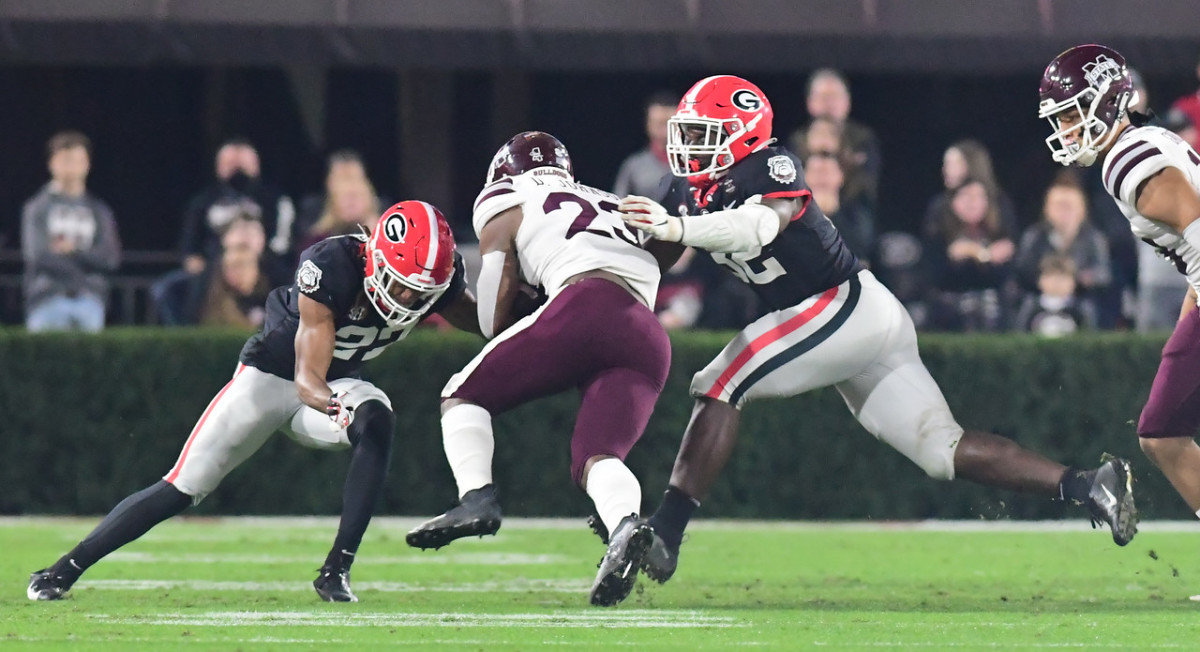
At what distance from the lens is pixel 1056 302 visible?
473 inches

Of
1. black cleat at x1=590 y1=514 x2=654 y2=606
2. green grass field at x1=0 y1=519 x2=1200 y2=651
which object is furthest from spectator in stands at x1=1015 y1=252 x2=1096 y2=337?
black cleat at x1=590 y1=514 x2=654 y2=606

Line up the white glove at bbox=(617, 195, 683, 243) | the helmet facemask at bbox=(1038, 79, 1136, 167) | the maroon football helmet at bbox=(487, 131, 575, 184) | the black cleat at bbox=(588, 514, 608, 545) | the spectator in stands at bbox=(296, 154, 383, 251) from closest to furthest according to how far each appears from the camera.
Result: the white glove at bbox=(617, 195, 683, 243), the black cleat at bbox=(588, 514, 608, 545), the helmet facemask at bbox=(1038, 79, 1136, 167), the maroon football helmet at bbox=(487, 131, 575, 184), the spectator in stands at bbox=(296, 154, 383, 251)

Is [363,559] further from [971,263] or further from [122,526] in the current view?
[971,263]

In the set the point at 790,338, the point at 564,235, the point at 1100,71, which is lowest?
the point at 790,338

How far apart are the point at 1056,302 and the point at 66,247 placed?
232 inches

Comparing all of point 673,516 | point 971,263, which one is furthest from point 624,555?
point 971,263

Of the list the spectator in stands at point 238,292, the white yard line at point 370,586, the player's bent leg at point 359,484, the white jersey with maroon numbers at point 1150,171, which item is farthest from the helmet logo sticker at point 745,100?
the spectator in stands at point 238,292

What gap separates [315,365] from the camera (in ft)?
24.0

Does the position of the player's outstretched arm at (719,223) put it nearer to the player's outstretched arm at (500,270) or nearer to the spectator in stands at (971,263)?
the player's outstretched arm at (500,270)

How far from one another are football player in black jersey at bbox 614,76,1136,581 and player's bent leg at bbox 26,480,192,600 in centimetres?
182

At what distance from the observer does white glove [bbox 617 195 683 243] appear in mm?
6820

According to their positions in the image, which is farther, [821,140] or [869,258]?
[869,258]

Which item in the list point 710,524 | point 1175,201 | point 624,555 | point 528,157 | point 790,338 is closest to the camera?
point 624,555

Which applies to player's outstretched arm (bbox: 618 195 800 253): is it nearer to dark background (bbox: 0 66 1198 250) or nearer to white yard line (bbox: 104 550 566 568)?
white yard line (bbox: 104 550 566 568)
